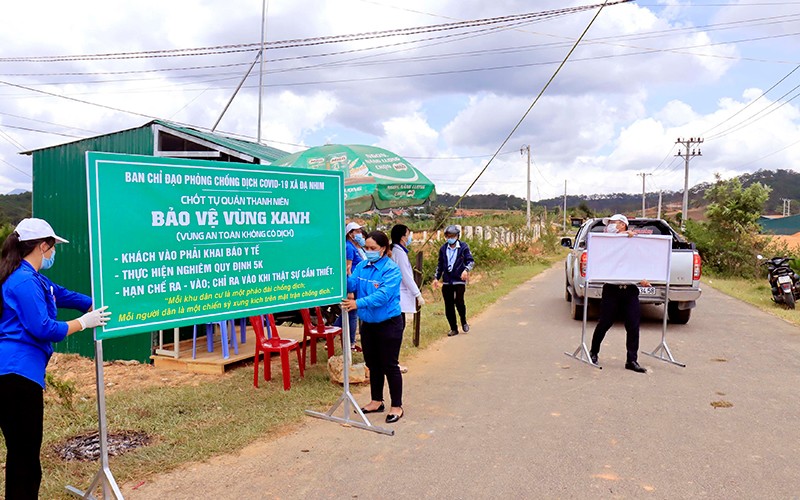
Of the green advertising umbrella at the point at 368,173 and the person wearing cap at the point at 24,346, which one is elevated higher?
the green advertising umbrella at the point at 368,173

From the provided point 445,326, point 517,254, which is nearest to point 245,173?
point 445,326

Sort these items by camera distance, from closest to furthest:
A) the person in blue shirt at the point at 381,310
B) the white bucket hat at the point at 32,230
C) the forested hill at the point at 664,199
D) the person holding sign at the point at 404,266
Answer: the white bucket hat at the point at 32,230, the person in blue shirt at the point at 381,310, the person holding sign at the point at 404,266, the forested hill at the point at 664,199

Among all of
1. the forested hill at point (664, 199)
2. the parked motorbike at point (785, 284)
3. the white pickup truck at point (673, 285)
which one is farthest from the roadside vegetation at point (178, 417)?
the forested hill at point (664, 199)

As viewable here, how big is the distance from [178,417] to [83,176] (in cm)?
493

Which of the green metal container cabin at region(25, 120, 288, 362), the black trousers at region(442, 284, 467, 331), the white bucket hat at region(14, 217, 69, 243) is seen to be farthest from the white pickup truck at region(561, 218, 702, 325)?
the white bucket hat at region(14, 217, 69, 243)

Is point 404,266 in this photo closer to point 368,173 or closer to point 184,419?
point 368,173

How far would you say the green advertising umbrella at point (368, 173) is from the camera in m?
7.08

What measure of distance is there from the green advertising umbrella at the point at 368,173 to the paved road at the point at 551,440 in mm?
2078

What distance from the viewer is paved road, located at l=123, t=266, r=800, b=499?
154 inches

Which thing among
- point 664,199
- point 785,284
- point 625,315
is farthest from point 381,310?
point 664,199

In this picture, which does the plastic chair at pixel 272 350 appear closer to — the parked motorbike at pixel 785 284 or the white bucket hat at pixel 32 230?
the white bucket hat at pixel 32 230

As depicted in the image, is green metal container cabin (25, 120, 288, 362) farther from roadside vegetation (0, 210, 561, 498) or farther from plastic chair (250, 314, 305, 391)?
plastic chair (250, 314, 305, 391)

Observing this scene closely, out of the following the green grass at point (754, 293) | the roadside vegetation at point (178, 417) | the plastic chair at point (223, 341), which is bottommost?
the green grass at point (754, 293)

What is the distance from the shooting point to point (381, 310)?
5.22 m
